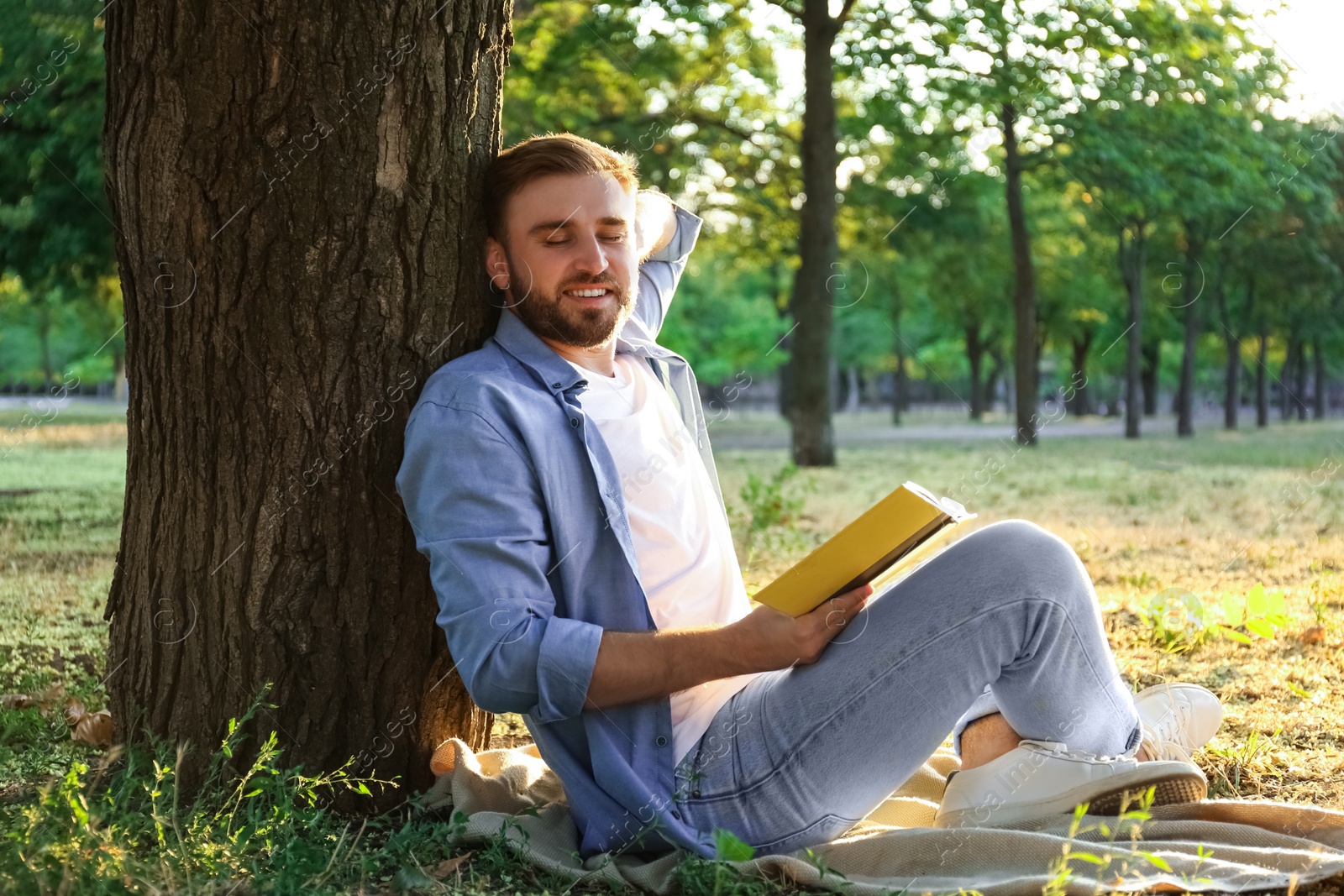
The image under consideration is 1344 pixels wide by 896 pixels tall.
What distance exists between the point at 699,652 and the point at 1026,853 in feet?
2.70

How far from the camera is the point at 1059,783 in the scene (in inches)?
107

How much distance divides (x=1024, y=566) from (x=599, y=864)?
1138 mm

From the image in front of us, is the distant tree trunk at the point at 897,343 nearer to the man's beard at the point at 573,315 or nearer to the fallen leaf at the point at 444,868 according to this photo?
the man's beard at the point at 573,315

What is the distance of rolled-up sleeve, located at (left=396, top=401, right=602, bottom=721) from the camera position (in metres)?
2.46

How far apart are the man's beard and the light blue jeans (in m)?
0.96

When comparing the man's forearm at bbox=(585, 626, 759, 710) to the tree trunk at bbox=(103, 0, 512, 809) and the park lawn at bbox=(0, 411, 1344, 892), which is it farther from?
the tree trunk at bbox=(103, 0, 512, 809)

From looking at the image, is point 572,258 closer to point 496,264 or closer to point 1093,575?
point 496,264

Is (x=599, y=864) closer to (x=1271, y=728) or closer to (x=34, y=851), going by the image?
(x=34, y=851)

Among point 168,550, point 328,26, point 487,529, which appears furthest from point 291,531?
point 328,26

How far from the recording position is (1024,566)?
8.61ft

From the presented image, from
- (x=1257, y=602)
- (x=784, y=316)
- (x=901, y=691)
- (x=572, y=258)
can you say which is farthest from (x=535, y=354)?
(x=784, y=316)

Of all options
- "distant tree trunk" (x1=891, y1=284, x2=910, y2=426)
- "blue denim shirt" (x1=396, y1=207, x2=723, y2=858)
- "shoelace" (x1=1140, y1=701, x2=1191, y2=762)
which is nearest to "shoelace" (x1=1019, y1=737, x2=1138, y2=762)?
"shoelace" (x1=1140, y1=701, x2=1191, y2=762)

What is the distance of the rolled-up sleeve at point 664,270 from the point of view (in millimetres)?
3691

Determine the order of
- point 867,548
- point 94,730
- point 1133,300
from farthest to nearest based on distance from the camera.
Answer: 1. point 1133,300
2. point 94,730
3. point 867,548
